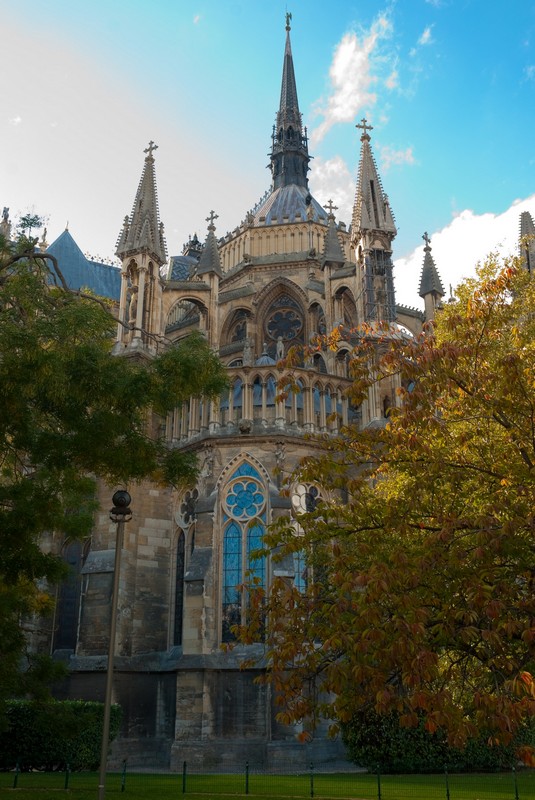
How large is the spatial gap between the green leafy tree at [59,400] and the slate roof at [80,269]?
33.0m

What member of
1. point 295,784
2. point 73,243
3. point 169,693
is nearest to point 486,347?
point 295,784

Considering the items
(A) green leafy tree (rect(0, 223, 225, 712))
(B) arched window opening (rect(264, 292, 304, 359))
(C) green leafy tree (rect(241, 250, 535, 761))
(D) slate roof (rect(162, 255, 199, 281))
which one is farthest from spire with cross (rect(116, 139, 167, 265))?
(C) green leafy tree (rect(241, 250, 535, 761))

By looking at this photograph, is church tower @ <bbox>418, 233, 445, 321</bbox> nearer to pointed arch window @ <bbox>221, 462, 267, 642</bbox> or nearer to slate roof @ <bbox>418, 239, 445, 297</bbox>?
slate roof @ <bbox>418, 239, 445, 297</bbox>

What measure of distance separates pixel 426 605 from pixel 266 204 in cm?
3696

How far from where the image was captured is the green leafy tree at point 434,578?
7.37 m

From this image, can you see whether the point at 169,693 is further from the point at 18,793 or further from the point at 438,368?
the point at 438,368

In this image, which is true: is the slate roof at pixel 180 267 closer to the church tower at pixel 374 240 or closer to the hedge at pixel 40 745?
the church tower at pixel 374 240

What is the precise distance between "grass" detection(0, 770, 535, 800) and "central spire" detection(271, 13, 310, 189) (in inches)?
1422

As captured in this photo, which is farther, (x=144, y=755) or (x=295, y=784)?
(x=144, y=755)

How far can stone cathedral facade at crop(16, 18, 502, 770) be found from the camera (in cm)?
2053

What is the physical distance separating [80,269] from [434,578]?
40.4 meters

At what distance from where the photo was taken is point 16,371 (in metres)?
10.3

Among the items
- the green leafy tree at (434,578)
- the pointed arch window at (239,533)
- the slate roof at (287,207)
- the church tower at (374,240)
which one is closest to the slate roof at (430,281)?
the church tower at (374,240)

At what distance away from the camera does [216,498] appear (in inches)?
910
